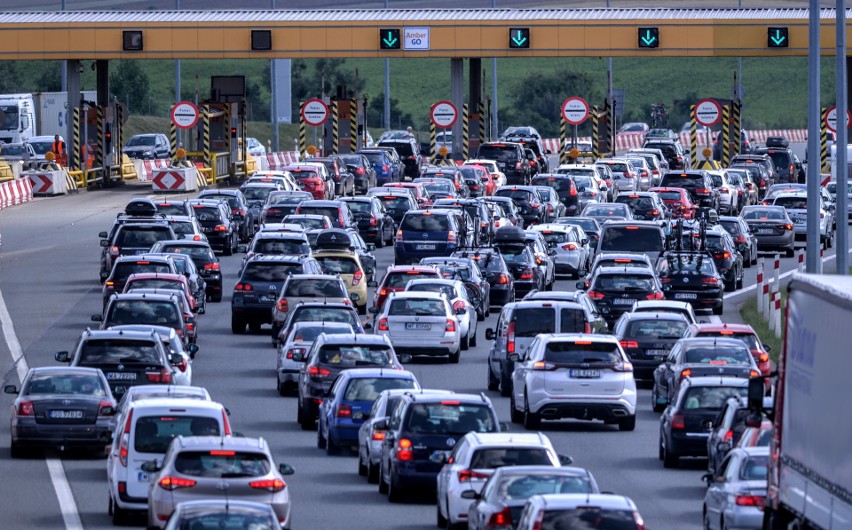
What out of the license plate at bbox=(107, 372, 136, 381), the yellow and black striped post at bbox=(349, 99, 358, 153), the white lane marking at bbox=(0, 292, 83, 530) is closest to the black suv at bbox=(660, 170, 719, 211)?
the yellow and black striped post at bbox=(349, 99, 358, 153)

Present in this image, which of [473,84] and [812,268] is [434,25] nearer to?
[473,84]

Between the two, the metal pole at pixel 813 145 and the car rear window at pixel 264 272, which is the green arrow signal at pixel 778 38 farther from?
the metal pole at pixel 813 145

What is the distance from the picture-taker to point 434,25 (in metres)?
75.8

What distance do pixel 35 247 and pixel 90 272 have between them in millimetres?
5687

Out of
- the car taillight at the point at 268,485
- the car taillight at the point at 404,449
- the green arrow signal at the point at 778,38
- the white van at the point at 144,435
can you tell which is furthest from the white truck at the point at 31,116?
the car taillight at the point at 268,485

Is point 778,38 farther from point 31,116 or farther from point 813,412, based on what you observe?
point 813,412

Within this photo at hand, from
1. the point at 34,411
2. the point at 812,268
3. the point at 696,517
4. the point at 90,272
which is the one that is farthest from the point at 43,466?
the point at 90,272

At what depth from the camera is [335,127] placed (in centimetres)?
8300

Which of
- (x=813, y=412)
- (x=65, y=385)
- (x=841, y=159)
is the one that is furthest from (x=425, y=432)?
(x=841, y=159)

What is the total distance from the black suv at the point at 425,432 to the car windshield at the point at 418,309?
41.2 ft

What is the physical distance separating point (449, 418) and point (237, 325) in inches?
708

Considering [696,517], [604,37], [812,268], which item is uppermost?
[604,37]

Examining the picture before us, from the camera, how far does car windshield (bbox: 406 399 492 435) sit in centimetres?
2422

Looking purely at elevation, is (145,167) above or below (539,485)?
above
